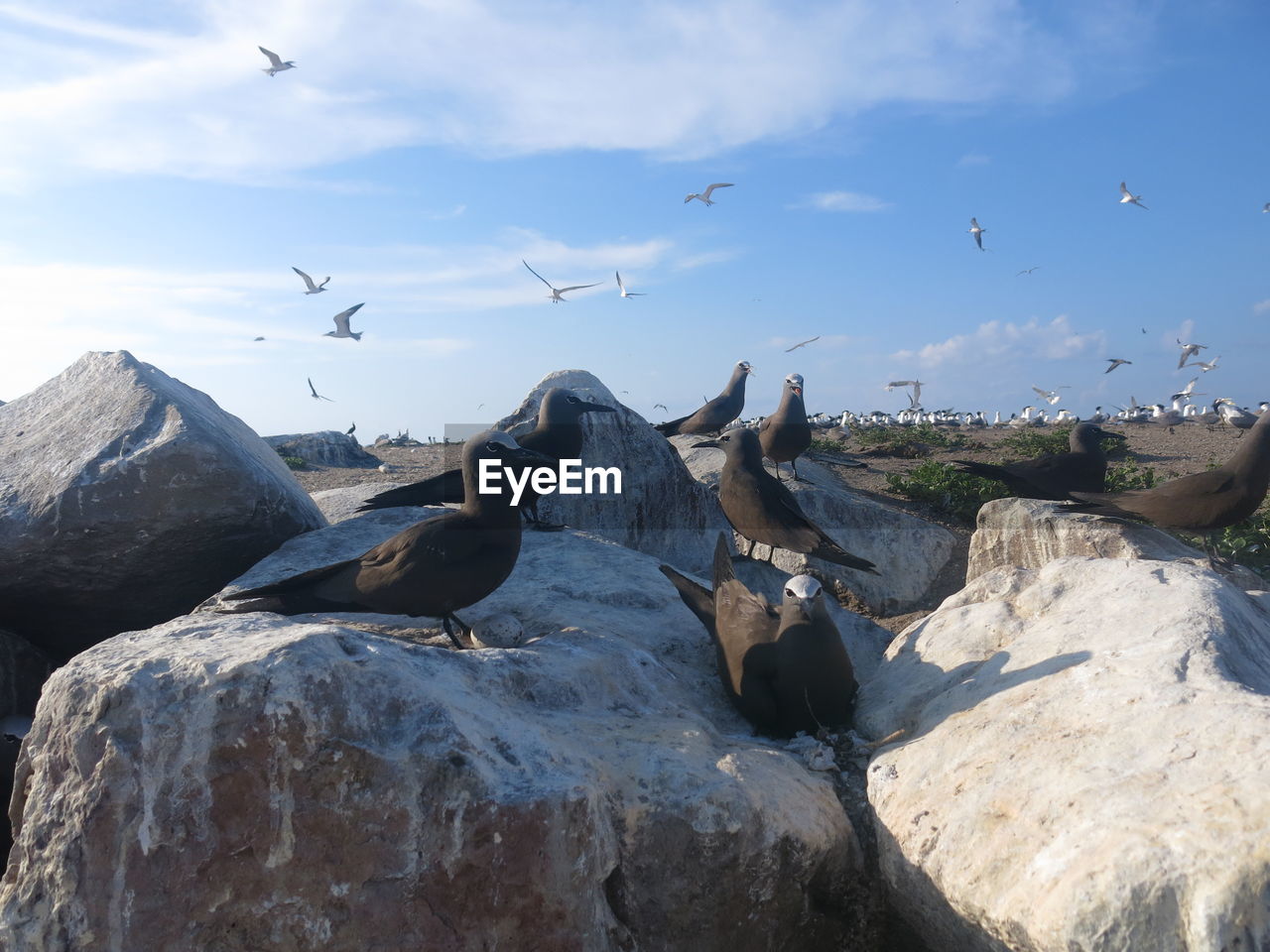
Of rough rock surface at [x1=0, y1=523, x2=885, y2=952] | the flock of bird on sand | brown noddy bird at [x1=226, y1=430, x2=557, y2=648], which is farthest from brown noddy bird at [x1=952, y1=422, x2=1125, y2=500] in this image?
rough rock surface at [x1=0, y1=523, x2=885, y2=952]

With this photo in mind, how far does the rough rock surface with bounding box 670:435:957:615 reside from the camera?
9.14m

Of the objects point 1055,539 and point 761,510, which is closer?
point 1055,539

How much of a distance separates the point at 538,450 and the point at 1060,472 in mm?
4967

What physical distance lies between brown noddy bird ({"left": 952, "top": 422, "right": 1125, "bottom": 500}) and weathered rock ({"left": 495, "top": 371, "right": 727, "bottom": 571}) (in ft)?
9.16

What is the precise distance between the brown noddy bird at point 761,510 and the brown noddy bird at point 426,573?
3202 millimetres

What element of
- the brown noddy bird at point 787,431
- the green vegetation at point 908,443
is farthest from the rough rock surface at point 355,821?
the green vegetation at point 908,443

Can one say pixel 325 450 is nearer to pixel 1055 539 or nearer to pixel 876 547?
pixel 876 547

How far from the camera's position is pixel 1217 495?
7418mm

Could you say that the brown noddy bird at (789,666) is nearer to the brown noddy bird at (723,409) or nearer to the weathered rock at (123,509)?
the weathered rock at (123,509)

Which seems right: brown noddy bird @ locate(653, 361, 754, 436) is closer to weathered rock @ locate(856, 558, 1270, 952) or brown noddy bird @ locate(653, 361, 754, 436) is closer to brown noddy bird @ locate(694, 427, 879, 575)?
brown noddy bird @ locate(694, 427, 879, 575)

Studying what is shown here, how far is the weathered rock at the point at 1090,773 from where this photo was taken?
2902 mm

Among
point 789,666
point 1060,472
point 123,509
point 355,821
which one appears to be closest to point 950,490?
point 1060,472

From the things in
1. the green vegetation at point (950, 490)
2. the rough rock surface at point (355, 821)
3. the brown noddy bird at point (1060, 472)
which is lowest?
the rough rock surface at point (355, 821)

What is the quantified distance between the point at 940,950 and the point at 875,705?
1.51 meters
